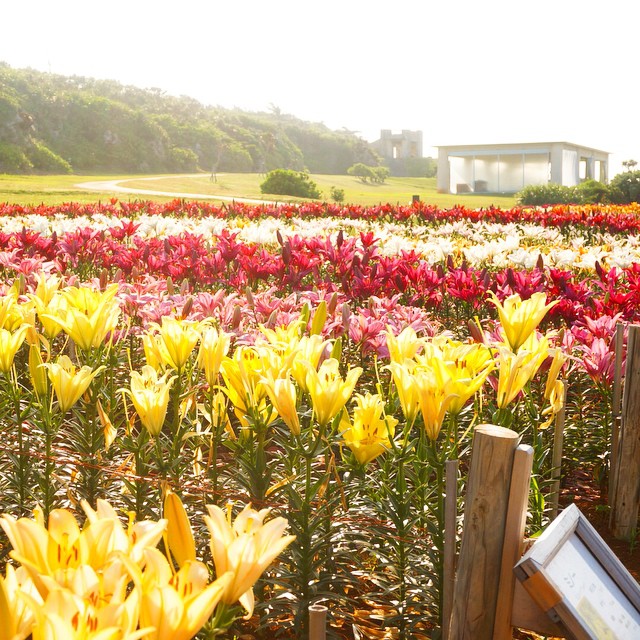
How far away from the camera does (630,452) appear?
2.79m

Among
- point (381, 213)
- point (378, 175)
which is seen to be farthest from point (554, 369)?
point (378, 175)

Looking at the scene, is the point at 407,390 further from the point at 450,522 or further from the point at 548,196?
the point at 548,196

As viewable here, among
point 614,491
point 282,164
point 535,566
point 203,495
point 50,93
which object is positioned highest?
point 50,93

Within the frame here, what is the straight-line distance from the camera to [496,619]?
149cm

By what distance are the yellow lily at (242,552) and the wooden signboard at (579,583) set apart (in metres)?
0.47

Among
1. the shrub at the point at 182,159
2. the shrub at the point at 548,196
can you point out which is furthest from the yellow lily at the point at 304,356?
the shrub at the point at 182,159

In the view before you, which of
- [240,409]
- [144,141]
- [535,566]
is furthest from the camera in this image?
[144,141]

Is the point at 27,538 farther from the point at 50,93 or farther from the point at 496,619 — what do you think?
the point at 50,93

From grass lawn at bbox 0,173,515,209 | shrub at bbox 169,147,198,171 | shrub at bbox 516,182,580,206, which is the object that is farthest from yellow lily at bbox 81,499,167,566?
shrub at bbox 169,147,198,171

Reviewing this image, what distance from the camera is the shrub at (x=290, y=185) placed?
1406 inches

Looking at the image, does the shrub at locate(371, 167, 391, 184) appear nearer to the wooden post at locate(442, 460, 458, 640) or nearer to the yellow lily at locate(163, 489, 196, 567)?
the wooden post at locate(442, 460, 458, 640)

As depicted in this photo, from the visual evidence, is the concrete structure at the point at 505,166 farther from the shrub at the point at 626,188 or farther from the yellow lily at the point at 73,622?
the yellow lily at the point at 73,622

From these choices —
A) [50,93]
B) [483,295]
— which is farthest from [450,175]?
[483,295]

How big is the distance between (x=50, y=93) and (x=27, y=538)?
7024 cm
